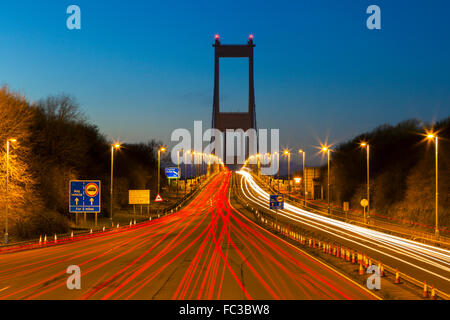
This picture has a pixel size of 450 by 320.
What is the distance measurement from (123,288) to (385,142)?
203 feet

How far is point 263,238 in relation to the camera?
32312 millimetres

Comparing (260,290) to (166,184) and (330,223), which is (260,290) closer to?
(330,223)

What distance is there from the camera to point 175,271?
59.2 ft

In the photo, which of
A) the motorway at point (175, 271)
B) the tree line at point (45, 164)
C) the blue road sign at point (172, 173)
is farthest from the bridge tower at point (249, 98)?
the motorway at point (175, 271)

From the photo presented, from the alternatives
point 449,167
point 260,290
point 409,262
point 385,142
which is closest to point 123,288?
point 260,290

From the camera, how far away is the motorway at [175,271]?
1377cm

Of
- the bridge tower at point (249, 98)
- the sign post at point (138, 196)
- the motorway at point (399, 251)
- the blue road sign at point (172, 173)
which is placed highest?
the bridge tower at point (249, 98)

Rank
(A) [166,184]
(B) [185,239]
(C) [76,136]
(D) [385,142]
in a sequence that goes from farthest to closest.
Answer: (A) [166,184]
(D) [385,142]
(C) [76,136]
(B) [185,239]

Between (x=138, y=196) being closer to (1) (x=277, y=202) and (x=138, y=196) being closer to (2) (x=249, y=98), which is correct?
(1) (x=277, y=202)

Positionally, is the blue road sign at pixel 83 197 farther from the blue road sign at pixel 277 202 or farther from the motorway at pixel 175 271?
the blue road sign at pixel 277 202

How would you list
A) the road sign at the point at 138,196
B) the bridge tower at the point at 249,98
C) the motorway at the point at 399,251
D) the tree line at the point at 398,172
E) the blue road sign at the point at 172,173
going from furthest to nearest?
the bridge tower at the point at 249,98 < the blue road sign at the point at 172,173 < the road sign at the point at 138,196 < the tree line at the point at 398,172 < the motorway at the point at 399,251

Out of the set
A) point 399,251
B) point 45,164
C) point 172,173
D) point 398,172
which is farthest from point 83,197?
point 172,173

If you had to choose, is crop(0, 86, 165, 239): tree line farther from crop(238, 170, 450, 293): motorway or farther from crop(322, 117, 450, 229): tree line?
crop(322, 117, 450, 229): tree line

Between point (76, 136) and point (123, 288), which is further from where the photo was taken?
point (76, 136)
